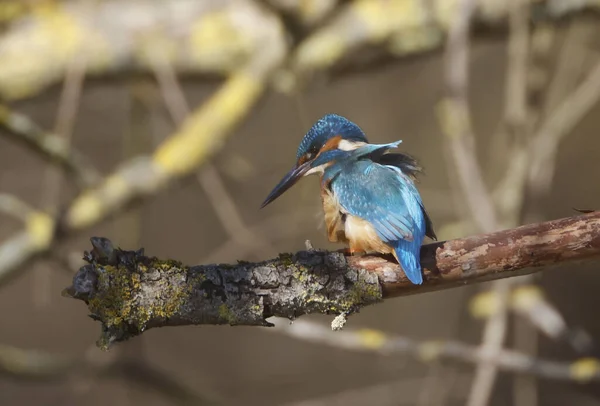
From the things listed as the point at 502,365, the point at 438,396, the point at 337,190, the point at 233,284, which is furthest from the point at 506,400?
the point at 233,284

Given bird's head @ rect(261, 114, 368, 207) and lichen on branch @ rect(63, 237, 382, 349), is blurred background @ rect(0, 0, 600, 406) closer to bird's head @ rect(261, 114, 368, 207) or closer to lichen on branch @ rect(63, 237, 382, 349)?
bird's head @ rect(261, 114, 368, 207)

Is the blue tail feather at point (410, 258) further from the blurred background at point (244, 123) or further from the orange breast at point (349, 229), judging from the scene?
the blurred background at point (244, 123)

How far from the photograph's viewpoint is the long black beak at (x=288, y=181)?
1437 mm

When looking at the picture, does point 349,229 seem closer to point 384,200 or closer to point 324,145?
point 384,200

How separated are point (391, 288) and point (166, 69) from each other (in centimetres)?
117

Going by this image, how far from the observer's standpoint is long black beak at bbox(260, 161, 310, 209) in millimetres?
1437

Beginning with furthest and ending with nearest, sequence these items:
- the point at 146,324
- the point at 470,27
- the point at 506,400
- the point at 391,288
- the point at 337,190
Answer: the point at 506,400
the point at 470,27
the point at 337,190
the point at 391,288
the point at 146,324

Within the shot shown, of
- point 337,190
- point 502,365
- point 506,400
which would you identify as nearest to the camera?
point 337,190

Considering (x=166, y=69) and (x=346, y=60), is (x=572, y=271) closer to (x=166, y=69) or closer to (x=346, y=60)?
(x=346, y=60)

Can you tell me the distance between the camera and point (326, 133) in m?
1.53

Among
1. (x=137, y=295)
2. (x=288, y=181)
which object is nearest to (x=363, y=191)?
(x=288, y=181)

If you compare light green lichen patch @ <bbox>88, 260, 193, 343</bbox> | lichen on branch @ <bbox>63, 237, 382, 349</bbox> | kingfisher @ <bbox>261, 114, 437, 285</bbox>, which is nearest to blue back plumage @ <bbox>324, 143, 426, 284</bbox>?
kingfisher @ <bbox>261, 114, 437, 285</bbox>

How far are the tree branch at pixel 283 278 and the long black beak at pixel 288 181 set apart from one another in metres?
0.28

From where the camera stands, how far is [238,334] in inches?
174
